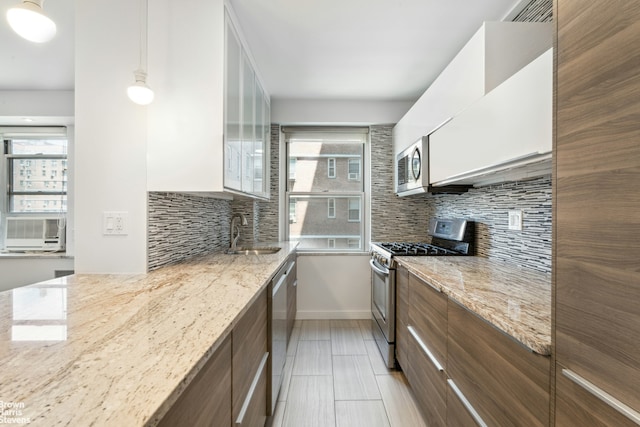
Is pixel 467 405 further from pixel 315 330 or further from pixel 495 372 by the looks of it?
pixel 315 330

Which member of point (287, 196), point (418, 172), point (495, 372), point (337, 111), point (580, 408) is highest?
point (337, 111)

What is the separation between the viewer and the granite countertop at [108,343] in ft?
1.62

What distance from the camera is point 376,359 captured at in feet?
8.09

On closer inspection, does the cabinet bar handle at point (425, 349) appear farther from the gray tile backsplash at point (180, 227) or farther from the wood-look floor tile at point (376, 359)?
the gray tile backsplash at point (180, 227)

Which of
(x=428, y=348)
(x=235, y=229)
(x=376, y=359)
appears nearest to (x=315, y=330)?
(x=376, y=359)

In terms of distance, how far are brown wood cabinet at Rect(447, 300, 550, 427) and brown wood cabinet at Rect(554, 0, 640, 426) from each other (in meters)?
0.09

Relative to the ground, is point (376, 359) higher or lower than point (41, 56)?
lower

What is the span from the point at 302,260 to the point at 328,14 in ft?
7.83

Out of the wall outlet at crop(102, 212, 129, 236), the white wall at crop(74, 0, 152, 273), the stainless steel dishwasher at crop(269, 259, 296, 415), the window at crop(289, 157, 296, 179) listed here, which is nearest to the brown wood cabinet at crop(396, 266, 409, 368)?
the stainless steel dishwasher at crop(269, 259, 296, 415)

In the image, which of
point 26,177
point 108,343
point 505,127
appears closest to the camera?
point 108,343

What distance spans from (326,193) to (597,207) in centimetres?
308

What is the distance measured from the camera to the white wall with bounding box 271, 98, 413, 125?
11.1 feet

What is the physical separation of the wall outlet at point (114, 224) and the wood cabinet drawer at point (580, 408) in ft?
6.17

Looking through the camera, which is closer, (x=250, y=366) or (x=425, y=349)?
(x=250, y=366)
